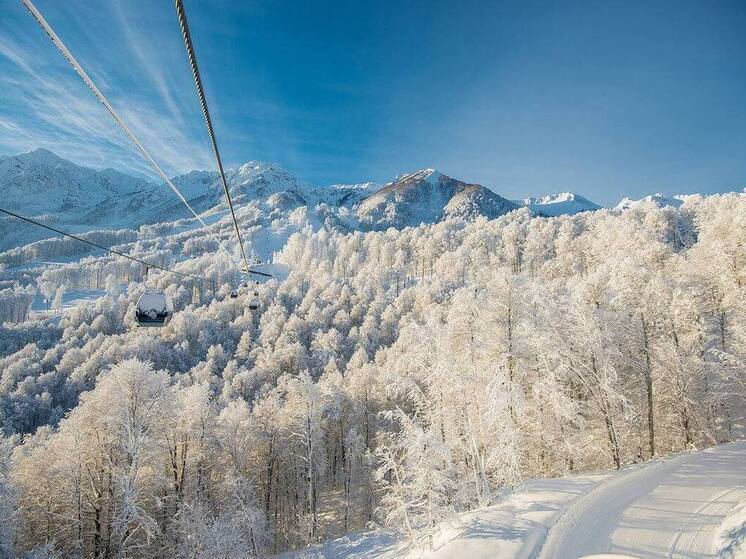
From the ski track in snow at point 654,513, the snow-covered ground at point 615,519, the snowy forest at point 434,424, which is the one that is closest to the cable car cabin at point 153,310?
the snowy forest at point 434,424

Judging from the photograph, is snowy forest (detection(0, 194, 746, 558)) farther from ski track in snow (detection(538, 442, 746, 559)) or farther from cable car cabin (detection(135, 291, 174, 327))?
ski track in snow (detection(538, 442, 746, 559))

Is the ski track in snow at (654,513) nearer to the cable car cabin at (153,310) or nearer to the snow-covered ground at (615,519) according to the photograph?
the snow-covered ground at (615,519)

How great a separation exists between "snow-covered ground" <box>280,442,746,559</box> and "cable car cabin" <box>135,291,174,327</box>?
1171 centimetres

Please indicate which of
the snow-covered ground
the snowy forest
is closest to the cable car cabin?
the snowy forest

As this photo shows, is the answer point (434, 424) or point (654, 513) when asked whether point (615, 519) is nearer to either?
point (654, 513)

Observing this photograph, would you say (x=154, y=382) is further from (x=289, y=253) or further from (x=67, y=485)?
(x=289, y=253)

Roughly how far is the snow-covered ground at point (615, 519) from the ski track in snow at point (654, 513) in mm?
25

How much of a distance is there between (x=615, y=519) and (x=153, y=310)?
16405 millimetres

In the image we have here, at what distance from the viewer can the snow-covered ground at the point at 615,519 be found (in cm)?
978

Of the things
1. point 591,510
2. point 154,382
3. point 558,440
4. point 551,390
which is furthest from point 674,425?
point 154,382

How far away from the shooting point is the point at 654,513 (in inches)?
442

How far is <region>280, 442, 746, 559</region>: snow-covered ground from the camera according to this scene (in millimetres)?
9781

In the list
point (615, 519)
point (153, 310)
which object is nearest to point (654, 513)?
point (615, 519)

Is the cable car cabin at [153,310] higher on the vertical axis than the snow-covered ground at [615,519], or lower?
higher
